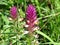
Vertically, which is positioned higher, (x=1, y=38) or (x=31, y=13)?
(x=31, y=13)

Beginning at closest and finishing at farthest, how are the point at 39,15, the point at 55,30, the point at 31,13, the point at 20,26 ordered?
the point at 31,13 → the point at 20,26 → the point at 55,30 → the point at 39,15

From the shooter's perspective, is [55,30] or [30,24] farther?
[55,30]

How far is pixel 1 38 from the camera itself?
2.59 m

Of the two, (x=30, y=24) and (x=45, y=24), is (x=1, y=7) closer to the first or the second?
(x=45, y=24)

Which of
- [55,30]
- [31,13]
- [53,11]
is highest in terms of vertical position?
[31,13]

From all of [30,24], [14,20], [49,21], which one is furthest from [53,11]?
[30,24]

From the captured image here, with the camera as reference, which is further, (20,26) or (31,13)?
(20,26)

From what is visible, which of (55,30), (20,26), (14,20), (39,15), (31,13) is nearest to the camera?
(31,13)

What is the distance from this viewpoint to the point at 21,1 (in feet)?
10.3

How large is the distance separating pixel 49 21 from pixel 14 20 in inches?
37.5

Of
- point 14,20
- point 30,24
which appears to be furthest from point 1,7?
point 30,24

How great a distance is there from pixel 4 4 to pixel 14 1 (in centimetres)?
16

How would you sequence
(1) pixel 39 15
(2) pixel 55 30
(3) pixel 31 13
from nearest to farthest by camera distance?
(3) pixel 31 13
(2) pixel 55 30
(1) pixel 39 15

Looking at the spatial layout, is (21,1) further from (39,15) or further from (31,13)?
(31,13)
